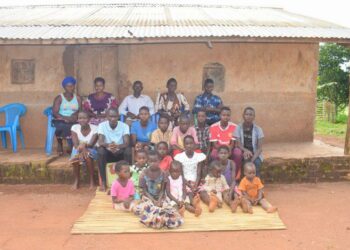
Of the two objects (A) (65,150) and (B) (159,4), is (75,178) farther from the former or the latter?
(B) (159,4)

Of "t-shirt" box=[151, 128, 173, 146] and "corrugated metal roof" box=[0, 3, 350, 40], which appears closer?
"t-shirt" box=[151, 128, 173, 146]

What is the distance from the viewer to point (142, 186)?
16.7 ft

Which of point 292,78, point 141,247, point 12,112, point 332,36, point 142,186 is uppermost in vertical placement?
point 332,36

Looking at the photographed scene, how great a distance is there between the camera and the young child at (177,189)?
4.98m

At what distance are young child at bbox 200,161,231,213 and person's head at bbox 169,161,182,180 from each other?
399 millimetres

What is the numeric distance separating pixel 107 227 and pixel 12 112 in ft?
12.0

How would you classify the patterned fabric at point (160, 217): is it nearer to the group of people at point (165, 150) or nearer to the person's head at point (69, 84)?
the group of people at point (165, 150)

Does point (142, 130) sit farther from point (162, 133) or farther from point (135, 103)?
point (135, 103)

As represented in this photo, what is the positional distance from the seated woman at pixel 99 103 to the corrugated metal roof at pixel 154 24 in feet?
2.81

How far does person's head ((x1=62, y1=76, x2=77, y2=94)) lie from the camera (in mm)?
6711

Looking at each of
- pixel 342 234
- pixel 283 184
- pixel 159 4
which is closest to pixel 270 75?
pixel 283 184

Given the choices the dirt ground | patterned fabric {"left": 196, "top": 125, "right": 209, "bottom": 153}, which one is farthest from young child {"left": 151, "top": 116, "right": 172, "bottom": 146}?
the dirt ground

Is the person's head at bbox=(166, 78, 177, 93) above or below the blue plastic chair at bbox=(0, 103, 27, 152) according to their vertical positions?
above

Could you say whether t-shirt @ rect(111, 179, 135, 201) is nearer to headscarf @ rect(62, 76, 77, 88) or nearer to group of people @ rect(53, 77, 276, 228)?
group of people @ rect(53, 77, 276, 228)
